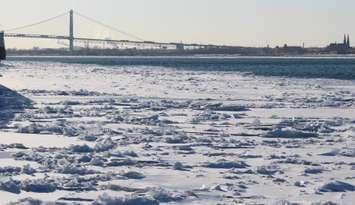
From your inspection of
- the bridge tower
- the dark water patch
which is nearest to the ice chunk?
the dark water patch

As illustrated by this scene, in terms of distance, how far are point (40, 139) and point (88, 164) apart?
9.12ft

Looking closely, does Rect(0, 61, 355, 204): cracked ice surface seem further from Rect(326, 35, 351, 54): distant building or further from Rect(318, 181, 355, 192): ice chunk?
Rect(326, 35, 351, 54): distant building

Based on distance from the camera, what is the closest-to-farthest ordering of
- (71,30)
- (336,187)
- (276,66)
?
(336,187), (276,66), (71,30)

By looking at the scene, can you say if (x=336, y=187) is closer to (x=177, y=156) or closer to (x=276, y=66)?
(x=177, y=156)

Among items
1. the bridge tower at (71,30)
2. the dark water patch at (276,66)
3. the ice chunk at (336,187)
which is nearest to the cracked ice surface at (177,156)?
the ice chunk at (336,187)

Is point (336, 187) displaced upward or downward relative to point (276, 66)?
upward

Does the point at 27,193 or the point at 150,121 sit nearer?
the point at 27,193

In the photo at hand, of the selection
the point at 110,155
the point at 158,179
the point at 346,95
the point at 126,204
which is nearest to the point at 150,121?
the point at 110,155

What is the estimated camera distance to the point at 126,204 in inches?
276

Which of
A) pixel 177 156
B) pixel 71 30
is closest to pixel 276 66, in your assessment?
pixel 177 156

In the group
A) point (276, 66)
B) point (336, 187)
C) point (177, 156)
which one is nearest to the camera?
point (336, 187)

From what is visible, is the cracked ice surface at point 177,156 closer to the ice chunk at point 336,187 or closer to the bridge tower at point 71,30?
the ice chunk at point 336,187

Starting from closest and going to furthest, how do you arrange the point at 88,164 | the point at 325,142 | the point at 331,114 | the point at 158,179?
1. the point at 158,179
2. the point at 88,164
3. the point at 325,142
4. the point at 331,114

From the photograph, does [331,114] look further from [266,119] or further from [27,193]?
[27,193]
